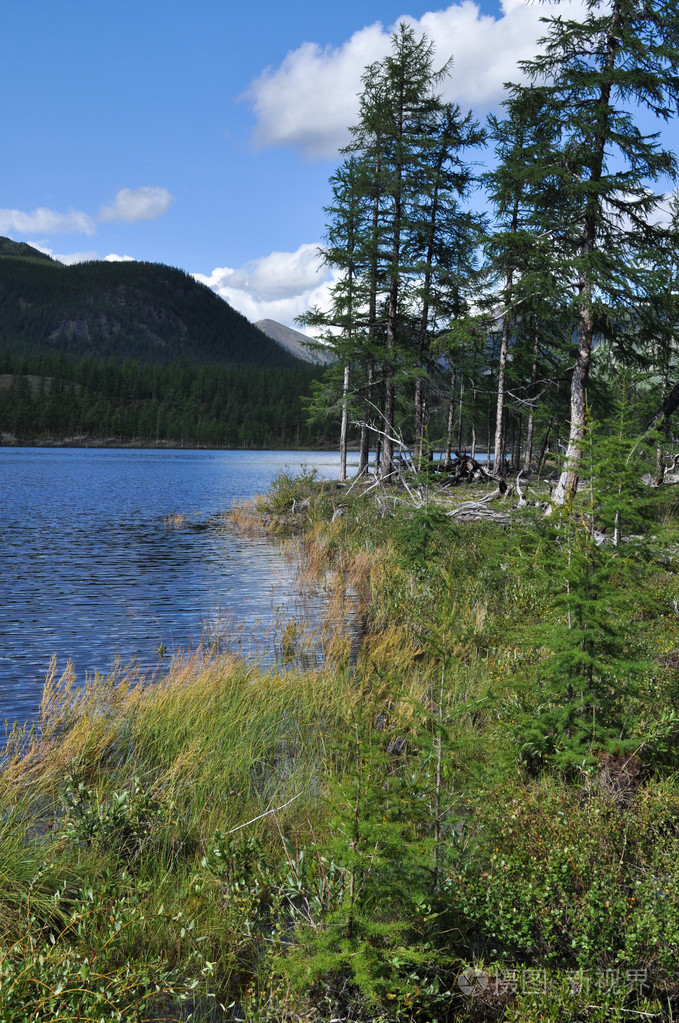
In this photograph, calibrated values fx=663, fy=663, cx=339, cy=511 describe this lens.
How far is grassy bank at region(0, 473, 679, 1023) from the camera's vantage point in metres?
3.05

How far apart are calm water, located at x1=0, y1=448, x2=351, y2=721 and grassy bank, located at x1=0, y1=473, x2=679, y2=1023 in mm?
2732

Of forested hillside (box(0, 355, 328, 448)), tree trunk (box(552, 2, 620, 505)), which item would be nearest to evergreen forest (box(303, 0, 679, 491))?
tree trunk (box(552, 2, 620, 505))

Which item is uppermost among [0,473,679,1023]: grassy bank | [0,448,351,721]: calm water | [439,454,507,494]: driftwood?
[439,454,507,494]: driftwood

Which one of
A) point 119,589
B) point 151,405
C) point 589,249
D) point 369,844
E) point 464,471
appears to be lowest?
point 119,589

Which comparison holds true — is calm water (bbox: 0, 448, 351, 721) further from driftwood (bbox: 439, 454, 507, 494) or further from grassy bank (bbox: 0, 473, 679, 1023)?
driftwood (bbox: 439, 454, 507, 494)

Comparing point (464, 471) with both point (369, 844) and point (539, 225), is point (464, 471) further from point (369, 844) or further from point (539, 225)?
point (369, 844)

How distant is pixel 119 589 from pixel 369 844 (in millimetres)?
13851

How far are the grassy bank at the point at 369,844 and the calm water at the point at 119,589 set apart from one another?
2.73 metres

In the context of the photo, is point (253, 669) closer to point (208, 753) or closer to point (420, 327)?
point (208, 753)

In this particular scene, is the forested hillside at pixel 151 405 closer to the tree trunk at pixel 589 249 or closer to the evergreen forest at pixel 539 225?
the evergreen forest at pixel 539 225

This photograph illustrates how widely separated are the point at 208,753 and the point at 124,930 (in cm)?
→ 243

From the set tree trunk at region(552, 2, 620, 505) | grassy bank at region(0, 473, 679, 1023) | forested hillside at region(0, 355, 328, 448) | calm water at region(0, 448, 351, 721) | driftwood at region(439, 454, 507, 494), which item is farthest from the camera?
forested hillside at region(0, 355, 328, 448)

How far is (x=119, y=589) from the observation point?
16.0 m

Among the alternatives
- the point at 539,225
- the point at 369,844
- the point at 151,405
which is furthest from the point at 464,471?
the point at 151,405
